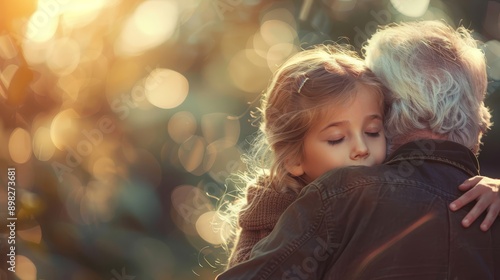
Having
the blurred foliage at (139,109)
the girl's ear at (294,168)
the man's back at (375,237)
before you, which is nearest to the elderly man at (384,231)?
the man's back at (375,237)

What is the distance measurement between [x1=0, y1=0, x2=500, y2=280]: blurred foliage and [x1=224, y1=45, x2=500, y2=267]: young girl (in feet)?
8.80

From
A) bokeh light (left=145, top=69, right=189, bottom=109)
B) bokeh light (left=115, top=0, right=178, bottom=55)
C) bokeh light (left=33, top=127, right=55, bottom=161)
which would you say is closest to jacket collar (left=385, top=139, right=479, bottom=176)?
bokeh light (left=115, top=0, right=178, bottom=55)

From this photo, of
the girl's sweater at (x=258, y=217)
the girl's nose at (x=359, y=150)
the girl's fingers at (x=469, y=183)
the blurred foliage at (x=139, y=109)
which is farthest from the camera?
the blurred foliage at (x=139, y=109)

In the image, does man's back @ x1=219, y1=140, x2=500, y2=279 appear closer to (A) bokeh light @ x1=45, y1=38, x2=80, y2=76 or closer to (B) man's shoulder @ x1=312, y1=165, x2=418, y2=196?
(B) man's shoulder @ x1=312, y1=165, x2=418, y2=196

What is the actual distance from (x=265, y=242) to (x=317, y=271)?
0.14 metres

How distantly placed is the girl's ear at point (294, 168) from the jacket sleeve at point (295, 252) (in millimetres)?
573

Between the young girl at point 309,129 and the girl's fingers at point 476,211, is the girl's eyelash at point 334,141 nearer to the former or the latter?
the young girl at point 309,129

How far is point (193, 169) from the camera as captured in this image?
638cm

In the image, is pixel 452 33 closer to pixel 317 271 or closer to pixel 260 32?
pixel 317 271

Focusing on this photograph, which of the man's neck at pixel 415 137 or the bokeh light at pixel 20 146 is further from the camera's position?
the bokeh light at pixel 20 146

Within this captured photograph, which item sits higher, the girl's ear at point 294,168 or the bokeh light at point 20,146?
the girl's ear at point 294,168

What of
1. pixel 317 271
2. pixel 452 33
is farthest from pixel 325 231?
pixel 452 33

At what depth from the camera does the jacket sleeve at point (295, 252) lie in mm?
1999

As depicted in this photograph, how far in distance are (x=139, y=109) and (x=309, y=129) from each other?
12.3 feet
